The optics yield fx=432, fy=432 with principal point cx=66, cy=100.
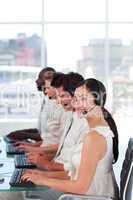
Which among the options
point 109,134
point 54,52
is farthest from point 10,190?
point 54,52

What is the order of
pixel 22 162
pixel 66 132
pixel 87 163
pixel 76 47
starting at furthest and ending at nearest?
pixel 76 47 < pixel 66 132 < pixel 22 162 < pixel 87 163

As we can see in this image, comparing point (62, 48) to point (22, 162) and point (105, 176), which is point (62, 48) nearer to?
point (22, 162)

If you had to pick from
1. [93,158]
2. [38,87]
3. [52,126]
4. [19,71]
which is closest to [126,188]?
[93,158]

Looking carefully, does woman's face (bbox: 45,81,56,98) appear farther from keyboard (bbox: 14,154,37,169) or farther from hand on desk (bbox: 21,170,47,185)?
hand on desk (bbox: 21,170,47,185)

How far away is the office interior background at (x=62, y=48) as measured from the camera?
21.0 feet

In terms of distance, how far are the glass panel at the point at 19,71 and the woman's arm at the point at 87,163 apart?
4.52 meters

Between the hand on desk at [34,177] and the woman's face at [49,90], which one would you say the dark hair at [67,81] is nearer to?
the woman's face at [49,90]

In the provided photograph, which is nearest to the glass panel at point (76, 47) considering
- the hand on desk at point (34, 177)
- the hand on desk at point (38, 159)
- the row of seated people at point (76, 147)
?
the row of seated people at point (76, 147)

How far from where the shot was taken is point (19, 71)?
667cm

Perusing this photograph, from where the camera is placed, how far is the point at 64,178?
229 centimetres

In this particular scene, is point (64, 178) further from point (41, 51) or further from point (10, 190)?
point (41, 51)

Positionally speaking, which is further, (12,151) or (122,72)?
(122,72)

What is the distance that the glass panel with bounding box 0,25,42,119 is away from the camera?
6.53 metres

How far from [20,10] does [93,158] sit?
4.77m
